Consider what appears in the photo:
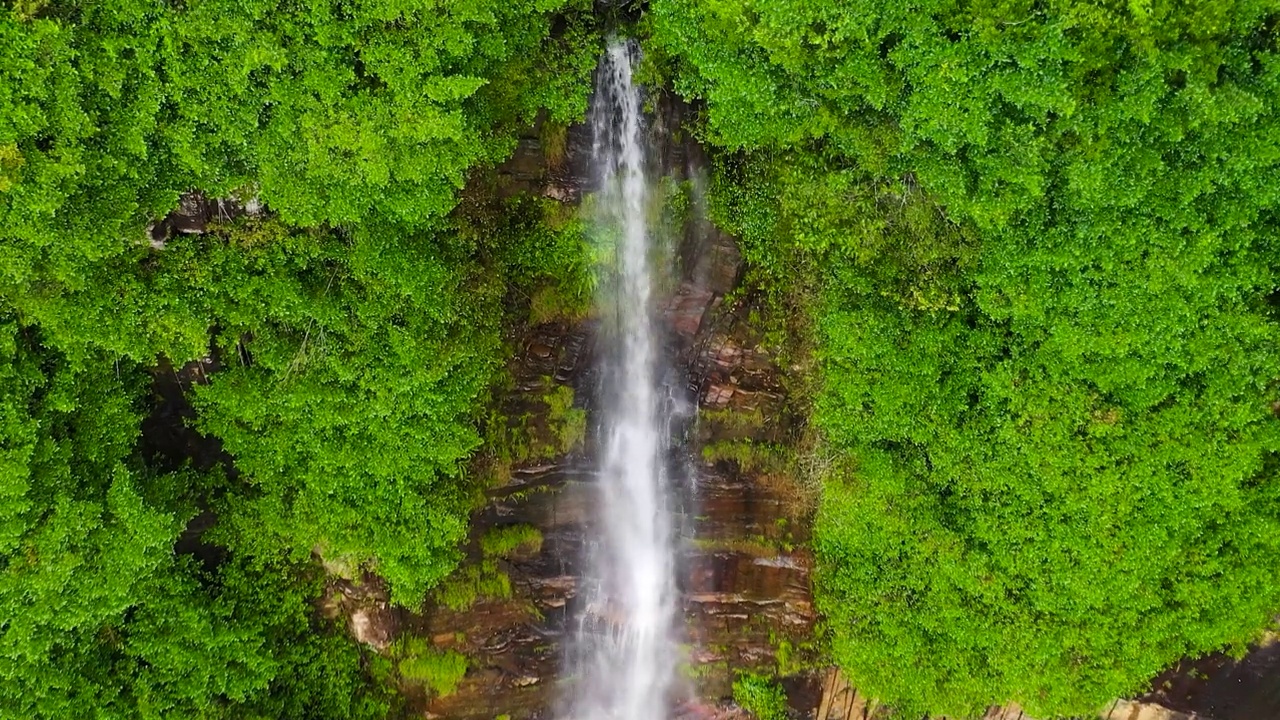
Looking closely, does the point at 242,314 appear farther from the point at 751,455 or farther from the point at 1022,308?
the point at 1022,308

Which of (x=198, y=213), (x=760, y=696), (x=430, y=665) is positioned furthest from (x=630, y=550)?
(x=198, y=213)

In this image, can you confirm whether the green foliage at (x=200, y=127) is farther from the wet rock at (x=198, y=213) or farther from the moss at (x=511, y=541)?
the moss at (x=511, y=541)

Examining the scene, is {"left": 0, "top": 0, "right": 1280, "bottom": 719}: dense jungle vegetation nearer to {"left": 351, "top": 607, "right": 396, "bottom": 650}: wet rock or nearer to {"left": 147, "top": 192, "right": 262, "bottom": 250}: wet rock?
{"left": 147, "top": 192, "right": 262, "bottom": 250}: wet rock

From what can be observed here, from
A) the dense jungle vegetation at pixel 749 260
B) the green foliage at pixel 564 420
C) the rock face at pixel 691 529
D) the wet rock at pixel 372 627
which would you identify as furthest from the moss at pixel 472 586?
the green foliage at pixel 564 420

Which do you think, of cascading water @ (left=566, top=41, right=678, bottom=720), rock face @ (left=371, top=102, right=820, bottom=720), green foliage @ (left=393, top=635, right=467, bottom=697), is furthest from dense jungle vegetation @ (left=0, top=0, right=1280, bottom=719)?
cascading water @ (left=566, top=41, right=678, bottom=720)

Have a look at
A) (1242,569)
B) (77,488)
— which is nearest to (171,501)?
(77,488)
